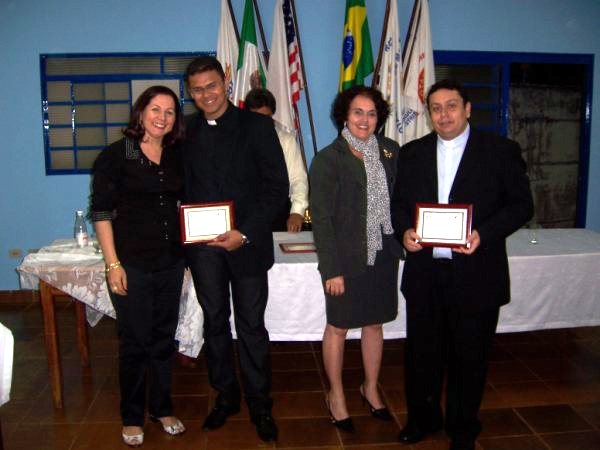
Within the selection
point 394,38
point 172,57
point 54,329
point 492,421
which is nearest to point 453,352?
point 492,421

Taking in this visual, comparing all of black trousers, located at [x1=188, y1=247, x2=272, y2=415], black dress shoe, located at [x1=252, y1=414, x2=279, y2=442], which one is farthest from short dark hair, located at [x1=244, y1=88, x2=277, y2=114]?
black dress shoe, located at [x1=252, y1=414, x2=279, y2=442]

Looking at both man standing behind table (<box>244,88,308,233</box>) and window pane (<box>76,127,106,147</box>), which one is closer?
A: man standing behind table (<box>244,88,308,233</box>)

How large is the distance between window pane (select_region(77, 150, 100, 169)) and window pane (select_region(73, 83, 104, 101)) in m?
0.42

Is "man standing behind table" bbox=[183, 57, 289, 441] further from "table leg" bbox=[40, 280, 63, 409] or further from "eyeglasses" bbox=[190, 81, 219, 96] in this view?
"table leg" bbox=[40, 280, 63, 409]

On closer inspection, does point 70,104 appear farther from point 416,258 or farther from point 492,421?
point 492,421

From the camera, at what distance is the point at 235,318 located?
7.20 feet

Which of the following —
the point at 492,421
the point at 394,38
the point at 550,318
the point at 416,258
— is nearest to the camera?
the point at 416,258

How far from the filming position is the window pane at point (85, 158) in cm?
441

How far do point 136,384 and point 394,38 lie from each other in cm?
311

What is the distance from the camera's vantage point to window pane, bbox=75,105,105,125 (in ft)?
14.3

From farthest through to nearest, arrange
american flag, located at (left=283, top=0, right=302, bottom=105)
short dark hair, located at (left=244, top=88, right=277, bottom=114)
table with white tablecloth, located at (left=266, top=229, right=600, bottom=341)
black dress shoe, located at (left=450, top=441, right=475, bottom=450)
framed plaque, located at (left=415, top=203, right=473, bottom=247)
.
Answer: american flag, located at (left=283, top=0, right=302, bottom=105) < short dark hair, located at (left=244, top=88, right=277, bottom=114) < table with white tablecloth, located at (left=266, top=229, right=600, bottom=341) < black dress shoe, located at (left=450, top=441, right=475, bottom=450) < framed plaque, located at (left=415, top=203, right=473, bottom=247)

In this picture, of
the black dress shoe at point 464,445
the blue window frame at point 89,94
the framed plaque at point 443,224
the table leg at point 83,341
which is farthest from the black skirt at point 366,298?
the blue window frame at point 89,94

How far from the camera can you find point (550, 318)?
9.36 ft

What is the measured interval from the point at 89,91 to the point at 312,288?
9.20ft
